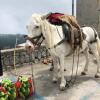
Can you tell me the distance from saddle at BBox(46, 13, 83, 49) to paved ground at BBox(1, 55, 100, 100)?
863 millimetres

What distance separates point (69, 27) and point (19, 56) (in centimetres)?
254

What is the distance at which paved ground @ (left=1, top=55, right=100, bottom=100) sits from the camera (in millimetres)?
6090

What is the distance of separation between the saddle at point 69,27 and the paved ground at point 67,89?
2.83 feet

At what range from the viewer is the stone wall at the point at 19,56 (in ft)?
27.2

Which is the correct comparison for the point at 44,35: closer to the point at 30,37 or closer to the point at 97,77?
the point at 30,37

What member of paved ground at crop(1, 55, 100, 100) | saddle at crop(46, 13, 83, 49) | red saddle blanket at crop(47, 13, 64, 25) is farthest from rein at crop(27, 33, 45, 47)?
paved ground at crop(1, 55, 100, 100)

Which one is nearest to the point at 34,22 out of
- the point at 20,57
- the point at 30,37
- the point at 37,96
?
the point at 30,37

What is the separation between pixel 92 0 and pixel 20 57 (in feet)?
20.3

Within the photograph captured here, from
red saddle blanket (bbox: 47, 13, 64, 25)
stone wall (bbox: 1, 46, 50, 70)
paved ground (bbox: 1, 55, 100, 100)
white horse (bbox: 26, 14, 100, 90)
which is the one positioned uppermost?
red saddle blanket (bbox: 47, 13, 64, 25)

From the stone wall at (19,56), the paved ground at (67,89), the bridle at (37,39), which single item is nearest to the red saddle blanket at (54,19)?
the bridle at (37,39)

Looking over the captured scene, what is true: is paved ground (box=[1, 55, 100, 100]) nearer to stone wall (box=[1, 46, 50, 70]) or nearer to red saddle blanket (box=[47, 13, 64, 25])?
stone wall (box=[1, 46, 50, 70])

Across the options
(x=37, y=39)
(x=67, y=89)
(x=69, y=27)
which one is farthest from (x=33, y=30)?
(x=67, y=89)

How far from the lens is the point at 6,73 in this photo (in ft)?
25.8

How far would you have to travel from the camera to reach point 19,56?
8.72 meters
